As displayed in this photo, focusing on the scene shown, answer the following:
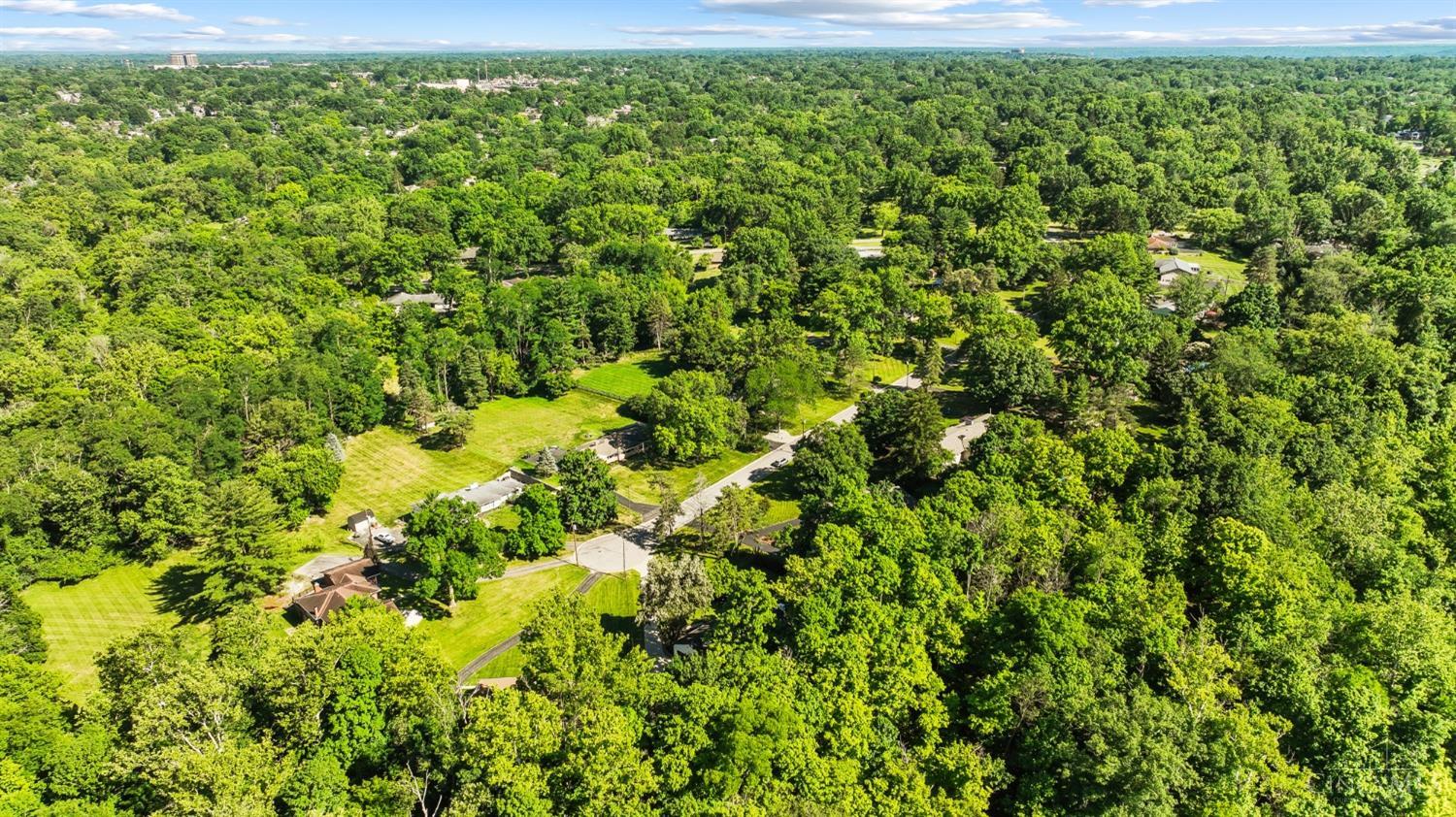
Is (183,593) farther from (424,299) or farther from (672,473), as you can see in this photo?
(424,299)

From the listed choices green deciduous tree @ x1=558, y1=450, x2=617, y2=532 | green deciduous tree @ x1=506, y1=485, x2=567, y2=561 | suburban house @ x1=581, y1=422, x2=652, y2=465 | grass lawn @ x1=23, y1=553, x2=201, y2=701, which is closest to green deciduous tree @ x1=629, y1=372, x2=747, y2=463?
suburban house @ x1=581, y1=422, x2=652, y2=465

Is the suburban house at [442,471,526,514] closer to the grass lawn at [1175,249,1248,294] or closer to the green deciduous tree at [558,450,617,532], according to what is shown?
the green deciduous tree at [558,450,617,532]

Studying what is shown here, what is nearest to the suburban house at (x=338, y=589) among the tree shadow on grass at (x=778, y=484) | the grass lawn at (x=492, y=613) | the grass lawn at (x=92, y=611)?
the grass lawn at (x=492, y=613)

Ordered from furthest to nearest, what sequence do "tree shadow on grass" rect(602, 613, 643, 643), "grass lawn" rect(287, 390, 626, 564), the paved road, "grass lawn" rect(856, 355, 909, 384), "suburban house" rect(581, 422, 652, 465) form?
"grass lawn" rect(856, 355, 909, 384) < "suburban house" rect(581, 422, 652, 465) < "grass lawn" rect(287, 390, 626, 564) < the paved road < "tree shadow on grass" rect(602, 613, 643, 643)

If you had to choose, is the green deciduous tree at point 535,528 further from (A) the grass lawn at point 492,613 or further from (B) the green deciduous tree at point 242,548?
(B) the green deciduous tree at point 242,548

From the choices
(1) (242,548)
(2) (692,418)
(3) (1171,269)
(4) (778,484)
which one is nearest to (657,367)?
(2) (692,418)

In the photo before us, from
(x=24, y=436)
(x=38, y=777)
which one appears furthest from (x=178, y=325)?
(x=38, y=777)

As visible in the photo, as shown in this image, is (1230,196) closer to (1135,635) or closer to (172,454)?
(1135,635)
